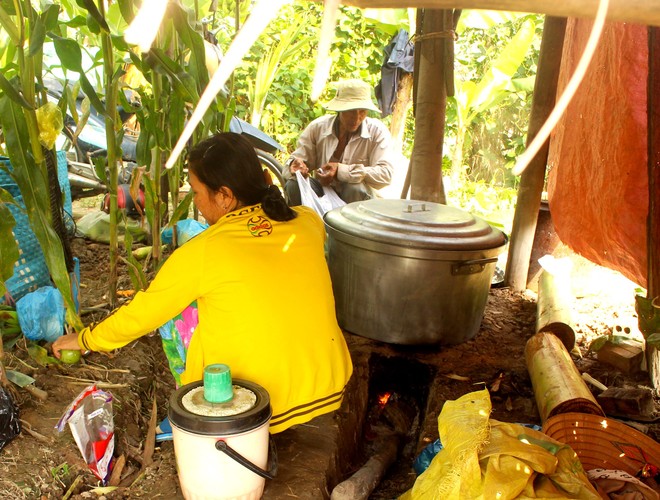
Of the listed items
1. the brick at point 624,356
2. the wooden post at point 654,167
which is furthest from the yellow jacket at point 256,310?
the brick at point 624,356

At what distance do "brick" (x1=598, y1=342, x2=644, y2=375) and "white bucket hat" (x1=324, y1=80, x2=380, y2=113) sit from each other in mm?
2334

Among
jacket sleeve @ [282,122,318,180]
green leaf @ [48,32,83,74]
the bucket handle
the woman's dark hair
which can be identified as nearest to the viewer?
the bucket handle

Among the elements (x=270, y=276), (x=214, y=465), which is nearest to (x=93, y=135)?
(x=270, y=276)

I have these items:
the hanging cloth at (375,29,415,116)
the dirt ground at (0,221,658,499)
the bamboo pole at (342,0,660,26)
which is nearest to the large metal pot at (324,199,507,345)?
the dirt ground at (0,221,658,499)

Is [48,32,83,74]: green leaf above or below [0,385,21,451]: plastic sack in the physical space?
above

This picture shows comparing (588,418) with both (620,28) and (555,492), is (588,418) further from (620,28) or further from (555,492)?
(620,28)

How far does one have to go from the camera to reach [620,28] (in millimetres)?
2406

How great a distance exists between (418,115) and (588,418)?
2127mm

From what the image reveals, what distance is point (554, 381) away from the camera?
2.55m

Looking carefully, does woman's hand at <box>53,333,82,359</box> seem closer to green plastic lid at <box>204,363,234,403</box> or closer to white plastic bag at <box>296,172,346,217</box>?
green plastic lid at <box>204,363,234,403</box>

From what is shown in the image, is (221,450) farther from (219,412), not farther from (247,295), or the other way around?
(247,295)

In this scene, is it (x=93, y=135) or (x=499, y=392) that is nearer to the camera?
(x=499, y=392)

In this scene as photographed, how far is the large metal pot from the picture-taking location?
297 cm

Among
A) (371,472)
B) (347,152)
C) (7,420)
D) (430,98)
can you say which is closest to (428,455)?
(371,472)
